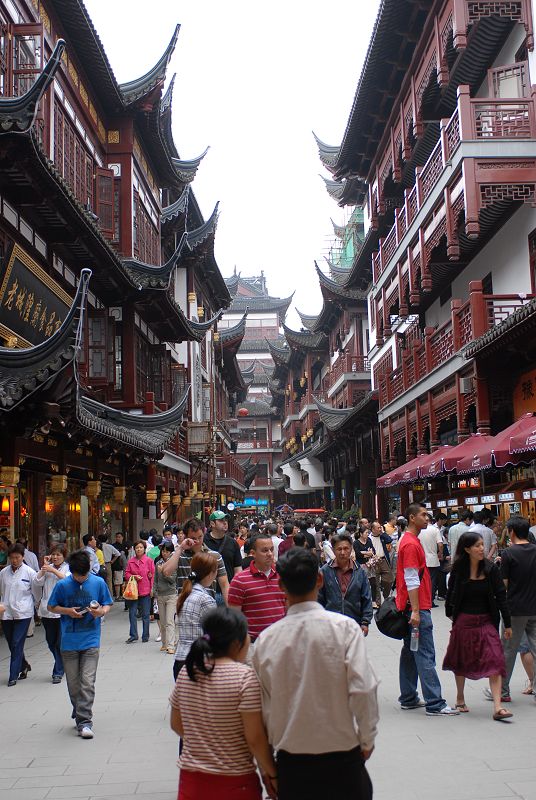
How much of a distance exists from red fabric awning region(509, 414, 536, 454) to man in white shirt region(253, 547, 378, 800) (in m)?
9.16

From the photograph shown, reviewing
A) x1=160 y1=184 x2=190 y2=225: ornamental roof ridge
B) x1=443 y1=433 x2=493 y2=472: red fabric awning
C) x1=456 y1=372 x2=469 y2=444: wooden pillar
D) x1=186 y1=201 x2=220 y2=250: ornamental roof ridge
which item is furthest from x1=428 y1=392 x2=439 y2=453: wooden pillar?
x1=186 y1=201 x2=220 y2=250: ornamental roof ridge

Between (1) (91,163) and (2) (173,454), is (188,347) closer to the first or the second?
(2) (173,454)

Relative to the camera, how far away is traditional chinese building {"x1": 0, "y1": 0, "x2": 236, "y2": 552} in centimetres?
1239

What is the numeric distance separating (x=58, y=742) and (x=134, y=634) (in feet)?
21.1

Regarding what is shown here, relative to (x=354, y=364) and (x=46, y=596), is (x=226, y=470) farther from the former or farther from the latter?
(x=46, y=596)

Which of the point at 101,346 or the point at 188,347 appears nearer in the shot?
the point at 101,346

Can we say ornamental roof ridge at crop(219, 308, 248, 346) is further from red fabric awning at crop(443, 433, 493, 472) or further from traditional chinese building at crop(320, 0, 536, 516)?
red fabric awning at crop(443, 433, 493, 472)

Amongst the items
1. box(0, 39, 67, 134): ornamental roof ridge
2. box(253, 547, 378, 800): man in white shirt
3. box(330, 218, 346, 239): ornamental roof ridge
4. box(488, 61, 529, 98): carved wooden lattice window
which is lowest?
box(253, 547, 378, 800): man in white shirt

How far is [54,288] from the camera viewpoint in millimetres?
15570

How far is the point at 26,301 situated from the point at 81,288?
2703mm

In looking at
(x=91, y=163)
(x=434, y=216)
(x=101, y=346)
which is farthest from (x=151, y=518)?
(x=434, y=216)

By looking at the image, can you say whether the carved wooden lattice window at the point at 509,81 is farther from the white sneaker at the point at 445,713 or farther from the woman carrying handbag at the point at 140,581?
the white sneaker at the point at 445,713

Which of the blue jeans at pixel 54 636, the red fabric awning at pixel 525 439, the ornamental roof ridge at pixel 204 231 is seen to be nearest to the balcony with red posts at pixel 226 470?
the ornamental roof ridge at pixel 204 231

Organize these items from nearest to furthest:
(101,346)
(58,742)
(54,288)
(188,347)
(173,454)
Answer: (58,742) < (54,288) < (101,346) < (173,454) < (188,347)
